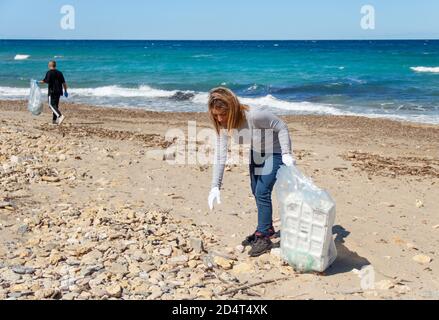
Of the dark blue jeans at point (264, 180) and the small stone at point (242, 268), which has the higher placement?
the dark blue jeans at point (264, 180)

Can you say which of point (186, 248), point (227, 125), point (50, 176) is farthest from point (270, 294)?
point (50, 176)

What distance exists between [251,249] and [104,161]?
400cm

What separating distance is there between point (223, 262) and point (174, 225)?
1.01 metres

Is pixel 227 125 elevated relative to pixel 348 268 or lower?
elevated

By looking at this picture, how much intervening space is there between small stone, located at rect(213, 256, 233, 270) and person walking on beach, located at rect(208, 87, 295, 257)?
0.98ft

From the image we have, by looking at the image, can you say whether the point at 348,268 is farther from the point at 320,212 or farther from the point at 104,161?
the point at 104,161

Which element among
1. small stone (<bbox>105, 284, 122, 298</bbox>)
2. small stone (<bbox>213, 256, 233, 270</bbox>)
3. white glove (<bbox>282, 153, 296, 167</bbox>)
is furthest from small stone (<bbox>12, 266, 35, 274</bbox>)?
white glove (<bbox>282, 153, 296, 167</bbox>)

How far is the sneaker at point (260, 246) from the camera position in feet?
15.5

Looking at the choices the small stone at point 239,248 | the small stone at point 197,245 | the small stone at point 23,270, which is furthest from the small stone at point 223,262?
the small stone at point 23,270

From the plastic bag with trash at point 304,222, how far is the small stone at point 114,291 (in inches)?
56.1

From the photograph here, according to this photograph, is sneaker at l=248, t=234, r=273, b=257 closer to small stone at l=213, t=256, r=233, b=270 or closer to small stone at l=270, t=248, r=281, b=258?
small stone at l=270, t=248, r=281, b=258

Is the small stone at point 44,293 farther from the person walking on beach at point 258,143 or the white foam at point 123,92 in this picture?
the white foam at point 123,92

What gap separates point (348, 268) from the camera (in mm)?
4500
